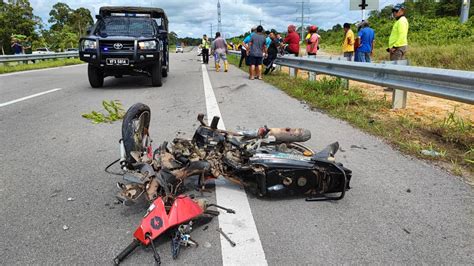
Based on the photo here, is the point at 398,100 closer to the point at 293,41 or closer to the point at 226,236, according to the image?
the point at 226,236

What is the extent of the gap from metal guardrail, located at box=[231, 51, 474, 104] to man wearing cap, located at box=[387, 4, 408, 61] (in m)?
1.67

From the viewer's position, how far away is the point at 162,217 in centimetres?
234

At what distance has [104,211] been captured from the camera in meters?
2.88

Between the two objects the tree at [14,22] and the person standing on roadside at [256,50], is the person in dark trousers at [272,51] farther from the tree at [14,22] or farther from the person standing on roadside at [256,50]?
the tree at [14,22]

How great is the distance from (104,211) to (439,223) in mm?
2407

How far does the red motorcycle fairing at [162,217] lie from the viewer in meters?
2.28

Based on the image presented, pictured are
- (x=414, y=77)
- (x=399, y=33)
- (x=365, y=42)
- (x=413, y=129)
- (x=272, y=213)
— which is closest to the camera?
(x=272, y=213)

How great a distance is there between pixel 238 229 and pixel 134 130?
1.46 metres

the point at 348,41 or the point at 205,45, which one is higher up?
the point at 205,45

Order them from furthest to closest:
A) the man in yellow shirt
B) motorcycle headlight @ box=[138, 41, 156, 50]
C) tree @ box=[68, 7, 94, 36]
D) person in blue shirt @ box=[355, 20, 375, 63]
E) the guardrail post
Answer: tree @ box=[68, 7, 94, 36] < the man in yellow shirt < person in blue shirt @ box=[355, 20, 375, 63] < motorcycle headlight @ box=[138, 41, 156, 50] < the guardrail post

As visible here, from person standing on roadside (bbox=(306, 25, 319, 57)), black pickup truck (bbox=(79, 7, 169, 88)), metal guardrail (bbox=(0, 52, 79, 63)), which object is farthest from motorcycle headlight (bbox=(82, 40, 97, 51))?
metal guardrail (bbox=(0, 52, 79, 63))

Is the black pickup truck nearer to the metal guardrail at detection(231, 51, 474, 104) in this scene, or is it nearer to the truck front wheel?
the truck front wheel

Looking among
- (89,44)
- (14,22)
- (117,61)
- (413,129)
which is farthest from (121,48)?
(14,22)

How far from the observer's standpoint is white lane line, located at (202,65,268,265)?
2.24m
